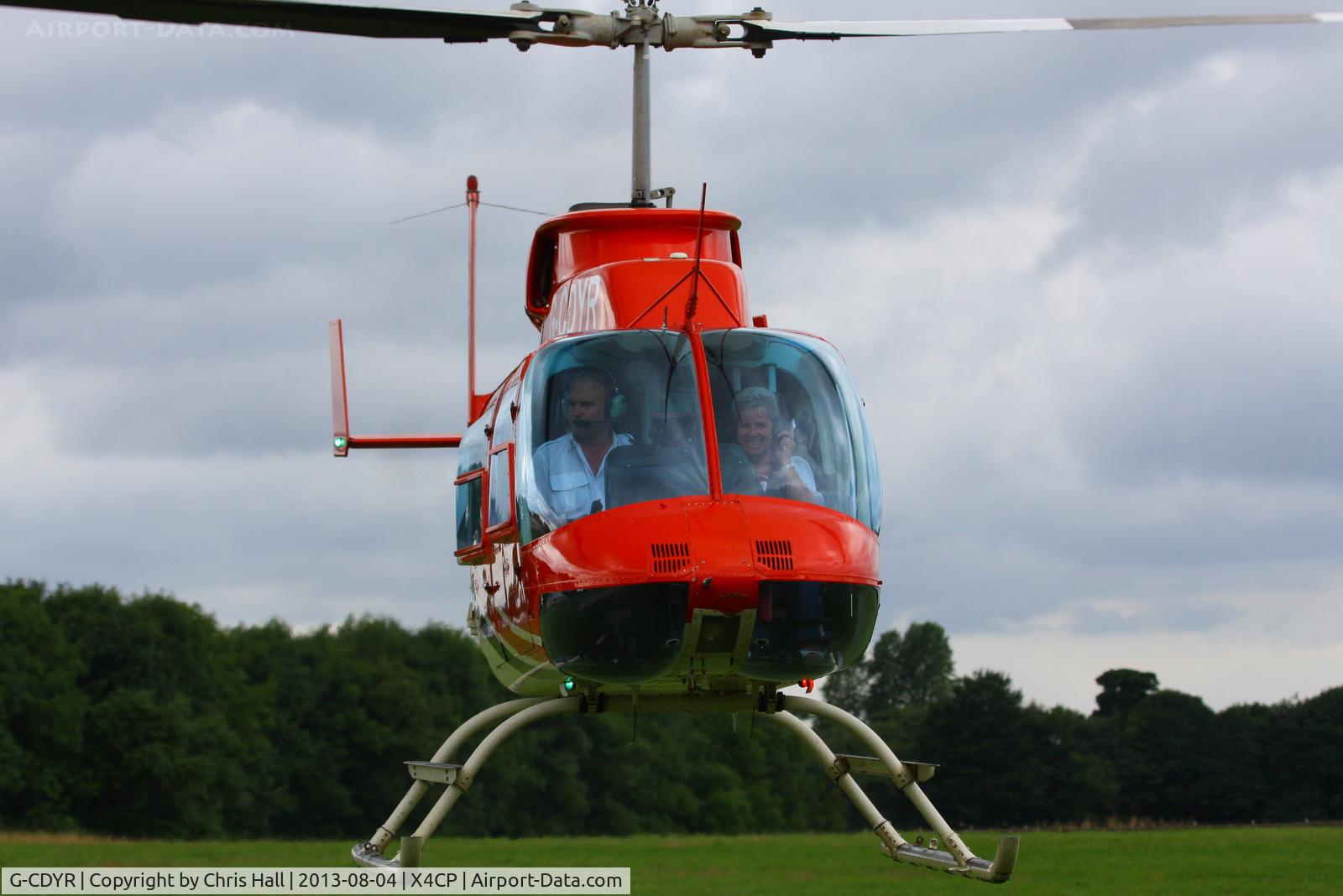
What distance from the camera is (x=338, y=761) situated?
7106cm

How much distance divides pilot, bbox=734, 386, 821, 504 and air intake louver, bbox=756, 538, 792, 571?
0.46 m

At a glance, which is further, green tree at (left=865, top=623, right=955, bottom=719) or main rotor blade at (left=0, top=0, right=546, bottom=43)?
green tree at (left=865, top=623, right=955, bottom=719)

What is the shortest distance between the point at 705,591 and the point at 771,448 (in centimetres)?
115

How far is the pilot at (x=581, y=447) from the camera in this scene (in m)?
9.25

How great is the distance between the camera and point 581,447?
941cm

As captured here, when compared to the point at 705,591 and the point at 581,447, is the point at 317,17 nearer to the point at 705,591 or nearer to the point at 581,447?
the point at 581,447

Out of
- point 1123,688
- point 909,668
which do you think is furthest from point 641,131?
point 909,668

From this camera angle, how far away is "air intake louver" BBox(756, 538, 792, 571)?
870 centimetres

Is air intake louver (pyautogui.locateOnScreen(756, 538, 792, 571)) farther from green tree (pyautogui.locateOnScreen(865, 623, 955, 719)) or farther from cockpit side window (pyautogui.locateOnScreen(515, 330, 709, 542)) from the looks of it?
green tree (pyautogui.locateOnScreen(865, 623, 955, 719))

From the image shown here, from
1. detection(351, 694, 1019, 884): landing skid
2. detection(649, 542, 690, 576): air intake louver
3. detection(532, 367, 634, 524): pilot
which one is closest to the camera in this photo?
detection(649, 542, 690, 576): air intake louver

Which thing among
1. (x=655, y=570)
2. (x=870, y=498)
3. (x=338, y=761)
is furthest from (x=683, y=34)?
(x=338, y=761)

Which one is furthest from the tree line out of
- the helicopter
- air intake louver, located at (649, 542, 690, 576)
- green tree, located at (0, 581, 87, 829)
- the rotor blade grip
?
air intake louver, located at (649, 542, 690, 576)

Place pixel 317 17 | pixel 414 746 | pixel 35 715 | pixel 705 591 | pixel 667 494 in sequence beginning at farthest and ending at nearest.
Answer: pixel 414 746 → pixel 35 715 → pixel 317 17 → pixel 667 494 → pixel 705 591

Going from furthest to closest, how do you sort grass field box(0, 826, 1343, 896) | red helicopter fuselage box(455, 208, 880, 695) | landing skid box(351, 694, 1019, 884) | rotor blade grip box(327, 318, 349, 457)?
grass field box(0, 826, 1343, 896) → rotor blade grip box(327, 318, 349, 457) → landing skid box(351, 694, 1019, 884) → red helicopter fuselage box(455, 208, 880, 695)
